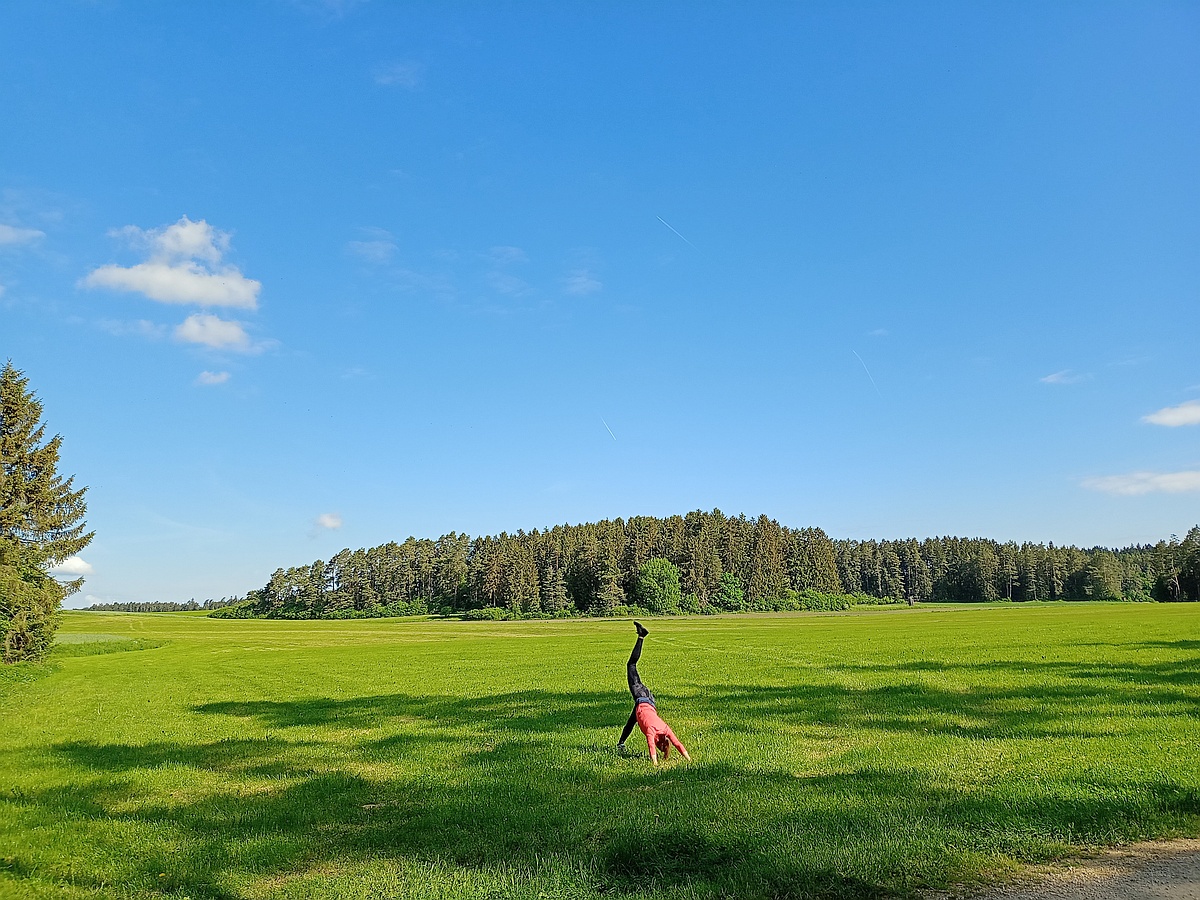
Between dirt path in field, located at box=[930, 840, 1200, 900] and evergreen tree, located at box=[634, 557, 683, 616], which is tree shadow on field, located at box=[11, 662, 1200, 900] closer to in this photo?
dirt path in field, located at box=[930, 840, 1200, 900]

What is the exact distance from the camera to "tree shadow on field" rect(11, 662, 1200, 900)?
788 cm

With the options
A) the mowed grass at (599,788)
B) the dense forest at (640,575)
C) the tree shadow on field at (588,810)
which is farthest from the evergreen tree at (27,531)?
the dense forest at (640,575)

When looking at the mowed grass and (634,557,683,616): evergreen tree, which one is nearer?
the mowed grass

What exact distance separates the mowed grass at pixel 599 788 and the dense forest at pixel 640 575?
118134 millimetres

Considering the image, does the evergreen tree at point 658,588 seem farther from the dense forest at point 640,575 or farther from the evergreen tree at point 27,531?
the evergreen tree at point 27,531

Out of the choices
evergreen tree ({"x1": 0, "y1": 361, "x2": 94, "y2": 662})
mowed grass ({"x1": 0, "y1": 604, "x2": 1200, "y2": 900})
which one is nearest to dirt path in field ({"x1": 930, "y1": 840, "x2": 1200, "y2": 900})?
mowed grass ({"x1": 0, "y1": 604, "x2": 1200, "y2": 900})

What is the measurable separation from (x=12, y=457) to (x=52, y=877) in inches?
1816

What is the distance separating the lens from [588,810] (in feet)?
32.8

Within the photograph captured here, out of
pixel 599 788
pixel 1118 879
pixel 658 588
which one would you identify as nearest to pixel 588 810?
pixel 599 788

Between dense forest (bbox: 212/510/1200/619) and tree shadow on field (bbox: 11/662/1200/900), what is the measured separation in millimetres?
122144

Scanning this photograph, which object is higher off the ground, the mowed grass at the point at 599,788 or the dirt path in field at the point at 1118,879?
the dirt path in field at the point at 1118,879

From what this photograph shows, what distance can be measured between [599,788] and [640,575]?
433ft

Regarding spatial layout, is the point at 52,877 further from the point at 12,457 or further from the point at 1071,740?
the point at 12,457

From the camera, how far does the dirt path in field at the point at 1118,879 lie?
673 cm
